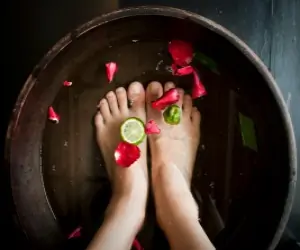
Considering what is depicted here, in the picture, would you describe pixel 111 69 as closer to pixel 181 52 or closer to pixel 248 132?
pixel 181 52

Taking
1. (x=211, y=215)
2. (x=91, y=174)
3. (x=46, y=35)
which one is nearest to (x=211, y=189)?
(x=211, y=215)

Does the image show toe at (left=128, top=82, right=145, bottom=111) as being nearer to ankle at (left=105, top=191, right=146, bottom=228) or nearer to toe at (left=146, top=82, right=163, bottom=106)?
toe at (left=146, top=82, right=163, bottom=106)

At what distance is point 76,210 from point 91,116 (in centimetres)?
17

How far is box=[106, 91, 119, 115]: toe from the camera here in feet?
3.00

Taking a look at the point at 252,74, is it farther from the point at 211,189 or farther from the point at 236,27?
the point at 211,189

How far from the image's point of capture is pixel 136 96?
0.92m

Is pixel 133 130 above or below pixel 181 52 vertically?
below

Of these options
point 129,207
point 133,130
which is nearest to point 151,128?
point 133,130

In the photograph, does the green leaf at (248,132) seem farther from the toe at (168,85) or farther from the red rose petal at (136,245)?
the red rose petal at (136,245)

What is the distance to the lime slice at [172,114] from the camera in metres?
0.92

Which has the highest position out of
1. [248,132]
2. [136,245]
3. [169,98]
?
[169,98]

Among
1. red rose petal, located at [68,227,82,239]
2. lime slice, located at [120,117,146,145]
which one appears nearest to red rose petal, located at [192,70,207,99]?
lime slice, located at [120,117,146,145]

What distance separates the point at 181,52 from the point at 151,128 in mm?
157

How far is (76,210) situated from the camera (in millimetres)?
870
